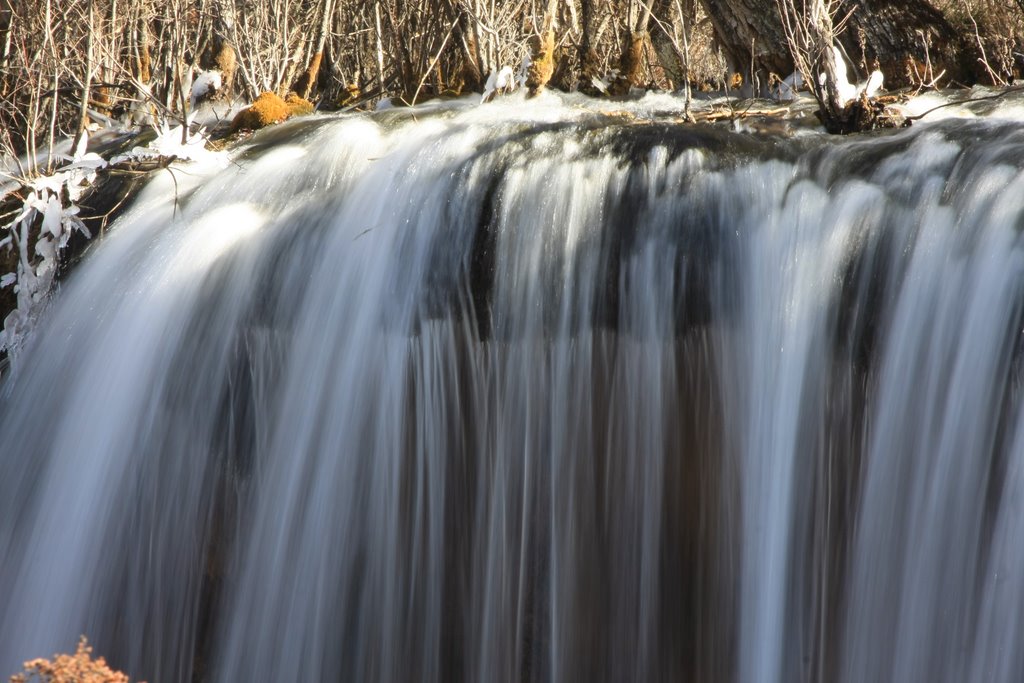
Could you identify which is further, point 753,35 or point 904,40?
point 753,35

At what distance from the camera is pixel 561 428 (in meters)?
3.43

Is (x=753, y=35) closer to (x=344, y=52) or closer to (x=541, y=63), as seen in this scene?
(x=541, y=63)

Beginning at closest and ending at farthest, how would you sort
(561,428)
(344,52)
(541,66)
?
(561,428), (541,66), (344,52)

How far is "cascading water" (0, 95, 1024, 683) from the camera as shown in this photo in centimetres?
303

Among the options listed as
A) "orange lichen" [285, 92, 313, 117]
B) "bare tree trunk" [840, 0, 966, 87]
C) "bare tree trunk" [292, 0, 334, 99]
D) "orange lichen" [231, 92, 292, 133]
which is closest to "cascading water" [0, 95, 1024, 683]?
"orange lichen" [231, 92, 292, 133]

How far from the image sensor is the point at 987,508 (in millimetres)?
2846

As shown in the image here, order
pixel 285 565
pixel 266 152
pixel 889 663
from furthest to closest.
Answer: pixel 266 152 < pixel 285 565 < pixel 889 663

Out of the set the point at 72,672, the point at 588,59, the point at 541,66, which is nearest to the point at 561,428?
the point at 72,672

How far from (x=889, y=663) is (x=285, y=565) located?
1.80m

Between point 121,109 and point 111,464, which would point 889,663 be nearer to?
point 111,464

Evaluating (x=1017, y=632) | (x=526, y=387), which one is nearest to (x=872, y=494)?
(x=1017, y=632)

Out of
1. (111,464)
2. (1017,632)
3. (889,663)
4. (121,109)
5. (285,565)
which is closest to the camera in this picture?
(1017,632)

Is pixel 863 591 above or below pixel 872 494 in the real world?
below

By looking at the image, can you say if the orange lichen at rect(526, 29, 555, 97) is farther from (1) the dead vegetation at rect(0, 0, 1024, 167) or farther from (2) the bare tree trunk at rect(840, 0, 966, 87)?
(2) the bare tree trunk at rect(840, 0, 966, 87)
